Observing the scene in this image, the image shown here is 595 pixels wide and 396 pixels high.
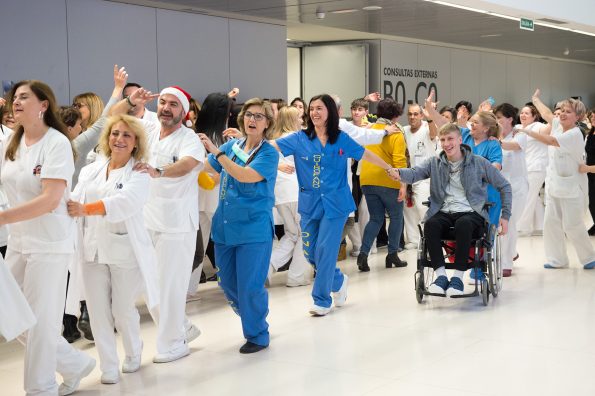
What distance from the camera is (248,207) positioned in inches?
204

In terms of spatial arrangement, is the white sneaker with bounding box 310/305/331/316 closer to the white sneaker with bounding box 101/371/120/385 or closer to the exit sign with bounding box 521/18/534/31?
the white sneaker with bounding box 101/371/120/385

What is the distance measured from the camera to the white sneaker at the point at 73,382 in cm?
458

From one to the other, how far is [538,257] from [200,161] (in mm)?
5096

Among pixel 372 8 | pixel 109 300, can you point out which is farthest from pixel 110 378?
pixel 372 8

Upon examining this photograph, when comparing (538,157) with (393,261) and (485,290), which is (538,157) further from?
(485,290)

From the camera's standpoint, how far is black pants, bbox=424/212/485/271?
6488mm

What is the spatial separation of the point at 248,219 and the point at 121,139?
971 mm

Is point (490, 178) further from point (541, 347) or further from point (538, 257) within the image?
point (538, 257)

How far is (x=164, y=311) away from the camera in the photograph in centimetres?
514

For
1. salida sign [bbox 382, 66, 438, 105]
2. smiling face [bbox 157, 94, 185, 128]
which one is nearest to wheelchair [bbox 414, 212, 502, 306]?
smiling face [bbox 157, 94, 185, 128]

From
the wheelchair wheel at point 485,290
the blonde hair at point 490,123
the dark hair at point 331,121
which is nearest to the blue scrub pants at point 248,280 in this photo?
the dark hair at point 331,121

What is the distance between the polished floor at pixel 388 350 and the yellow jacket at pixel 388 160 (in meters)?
1.21

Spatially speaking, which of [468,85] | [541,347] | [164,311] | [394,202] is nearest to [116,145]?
[164,311]

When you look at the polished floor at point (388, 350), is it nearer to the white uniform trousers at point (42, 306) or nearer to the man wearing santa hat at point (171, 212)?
the man wearing santa hat at point (171, 212)
